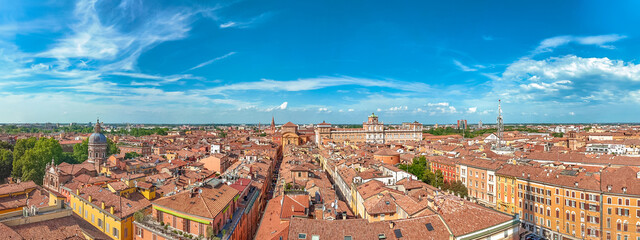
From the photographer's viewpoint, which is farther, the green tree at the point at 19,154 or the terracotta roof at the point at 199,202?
the green tree at the point at 19,154

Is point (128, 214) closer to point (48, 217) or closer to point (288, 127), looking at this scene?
point (48, 217)

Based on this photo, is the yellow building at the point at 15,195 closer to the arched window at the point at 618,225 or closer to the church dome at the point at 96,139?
the church dome at the point at 96,139

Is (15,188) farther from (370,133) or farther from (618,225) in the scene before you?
(370,133)

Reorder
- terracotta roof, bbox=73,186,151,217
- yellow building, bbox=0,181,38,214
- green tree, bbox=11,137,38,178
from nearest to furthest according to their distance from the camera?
1. terracotta roof, bbox=73,186,151,217
2. yellow building, bbox=0,181,38,214
3. green tree, bbox=11,137,38,178

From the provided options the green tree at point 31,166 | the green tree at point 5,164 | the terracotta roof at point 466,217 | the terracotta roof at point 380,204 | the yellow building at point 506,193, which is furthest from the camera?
the green tree at point 5,164

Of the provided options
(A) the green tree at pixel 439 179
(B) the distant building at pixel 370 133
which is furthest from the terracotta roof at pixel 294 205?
(B) the distant building at pixel 370 133

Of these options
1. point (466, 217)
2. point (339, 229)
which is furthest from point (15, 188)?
point (466, 217)

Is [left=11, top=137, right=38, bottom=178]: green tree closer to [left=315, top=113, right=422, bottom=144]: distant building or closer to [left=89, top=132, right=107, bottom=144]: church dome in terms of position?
[left=89, top=132, right=107, bottom=144]: church dome

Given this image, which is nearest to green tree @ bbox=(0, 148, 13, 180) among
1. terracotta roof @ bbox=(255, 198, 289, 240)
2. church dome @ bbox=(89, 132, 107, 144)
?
church dome @ bbox=(89, 132, 107, 144)
